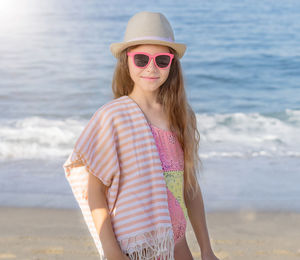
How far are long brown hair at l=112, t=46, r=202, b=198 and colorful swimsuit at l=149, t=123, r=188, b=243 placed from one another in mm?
46

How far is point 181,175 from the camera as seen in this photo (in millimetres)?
2229

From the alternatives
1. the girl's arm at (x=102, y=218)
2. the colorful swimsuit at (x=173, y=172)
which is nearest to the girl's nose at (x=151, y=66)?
the colorful swimsuit at (x=173, y=172)

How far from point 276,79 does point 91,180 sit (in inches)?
492

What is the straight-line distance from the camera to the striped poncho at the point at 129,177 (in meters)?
1.99

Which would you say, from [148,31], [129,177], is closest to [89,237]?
[129,177]

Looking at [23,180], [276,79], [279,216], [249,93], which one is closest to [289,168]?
[279,216]

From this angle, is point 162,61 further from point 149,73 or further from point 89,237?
point 89,237

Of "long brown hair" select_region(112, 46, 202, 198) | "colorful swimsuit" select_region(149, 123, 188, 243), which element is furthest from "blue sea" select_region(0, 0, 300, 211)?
"colorful swimsuit" select_region(149, 123, 188, 243)

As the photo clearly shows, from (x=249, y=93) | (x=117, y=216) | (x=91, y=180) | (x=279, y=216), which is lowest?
(x=249, y=93)

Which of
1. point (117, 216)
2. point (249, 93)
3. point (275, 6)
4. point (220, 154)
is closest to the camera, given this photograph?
point (117, 216)

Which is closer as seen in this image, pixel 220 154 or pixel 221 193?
pixel 221 193

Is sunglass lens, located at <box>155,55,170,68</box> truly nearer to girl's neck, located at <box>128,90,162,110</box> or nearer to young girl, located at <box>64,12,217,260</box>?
young girl, located at <box>64,12,217,260</box>

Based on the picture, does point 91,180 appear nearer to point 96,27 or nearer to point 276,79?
point 276,79

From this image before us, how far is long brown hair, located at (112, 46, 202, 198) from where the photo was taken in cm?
226
